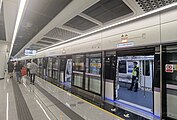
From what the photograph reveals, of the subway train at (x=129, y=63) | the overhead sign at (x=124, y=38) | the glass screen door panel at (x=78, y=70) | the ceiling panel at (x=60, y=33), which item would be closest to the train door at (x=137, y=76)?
the subway train at (x=129, y=63)

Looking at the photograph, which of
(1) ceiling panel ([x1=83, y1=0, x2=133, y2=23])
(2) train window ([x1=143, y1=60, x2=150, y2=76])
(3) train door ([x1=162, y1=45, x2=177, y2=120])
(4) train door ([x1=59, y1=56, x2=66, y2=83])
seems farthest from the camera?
(4) train door ([x1=59, y1=56, x2=66, y2=83])

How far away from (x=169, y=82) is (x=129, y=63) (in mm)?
4842

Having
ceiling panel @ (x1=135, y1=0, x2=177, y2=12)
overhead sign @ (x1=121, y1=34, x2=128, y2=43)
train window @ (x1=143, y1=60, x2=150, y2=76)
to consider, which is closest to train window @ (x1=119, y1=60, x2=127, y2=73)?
train window @ (x1=143, y1=60, x2=150, y2=76)

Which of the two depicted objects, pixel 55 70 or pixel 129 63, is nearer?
pixel 129 63

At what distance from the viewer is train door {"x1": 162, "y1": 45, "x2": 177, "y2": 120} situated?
8.84 feet

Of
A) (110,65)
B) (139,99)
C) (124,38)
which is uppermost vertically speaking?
(124,38)

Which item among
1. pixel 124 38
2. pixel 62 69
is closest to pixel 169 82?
pixel 124 38

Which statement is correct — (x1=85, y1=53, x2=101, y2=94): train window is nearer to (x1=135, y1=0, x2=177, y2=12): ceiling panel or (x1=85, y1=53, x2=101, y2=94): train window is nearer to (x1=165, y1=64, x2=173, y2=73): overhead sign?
(x1=165, y1=64, x2=173, y2=73): overhead sign

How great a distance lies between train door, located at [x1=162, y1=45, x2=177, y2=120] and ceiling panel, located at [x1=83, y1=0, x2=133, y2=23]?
1258 mm

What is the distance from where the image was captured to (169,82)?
2.78 m

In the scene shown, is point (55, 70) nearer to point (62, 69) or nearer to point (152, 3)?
point (62, 69)

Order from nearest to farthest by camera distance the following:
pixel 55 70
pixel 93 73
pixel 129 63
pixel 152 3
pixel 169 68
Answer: pixel 152 3, pixel 169 68, pixel 93 73, pixel 129 63, pixel 55 70

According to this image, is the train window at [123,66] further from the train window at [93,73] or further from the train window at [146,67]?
the train window at [93,73]

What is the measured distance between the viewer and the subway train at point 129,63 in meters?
2.75
